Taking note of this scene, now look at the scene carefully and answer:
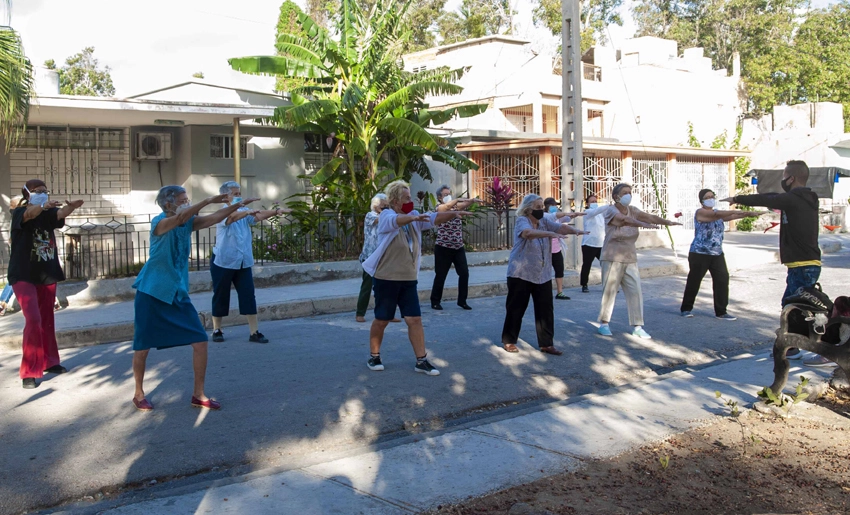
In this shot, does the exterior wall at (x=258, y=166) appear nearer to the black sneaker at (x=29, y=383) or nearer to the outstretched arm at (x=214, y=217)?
the black sneaker at (x=29, y=383)

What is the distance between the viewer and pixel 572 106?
16.7 metres

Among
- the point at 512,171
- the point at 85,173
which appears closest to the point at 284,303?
the point at 85,173

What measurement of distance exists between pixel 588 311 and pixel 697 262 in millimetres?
1731

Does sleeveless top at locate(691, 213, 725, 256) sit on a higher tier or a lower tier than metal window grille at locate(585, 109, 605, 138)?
lower

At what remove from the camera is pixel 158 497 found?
458cm

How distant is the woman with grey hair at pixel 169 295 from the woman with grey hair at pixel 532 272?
137 inches

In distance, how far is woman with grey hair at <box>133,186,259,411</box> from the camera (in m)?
6.09

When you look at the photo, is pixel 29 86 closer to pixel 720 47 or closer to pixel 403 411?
pixel 403 411

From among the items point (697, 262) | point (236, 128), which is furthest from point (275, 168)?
point (697, 262)

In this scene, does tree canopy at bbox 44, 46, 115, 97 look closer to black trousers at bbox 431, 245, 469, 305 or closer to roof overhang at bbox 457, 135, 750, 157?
roof overhang at bbox 457, 135, 750, 157

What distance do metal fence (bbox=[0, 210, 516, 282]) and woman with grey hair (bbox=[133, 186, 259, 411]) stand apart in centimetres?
579

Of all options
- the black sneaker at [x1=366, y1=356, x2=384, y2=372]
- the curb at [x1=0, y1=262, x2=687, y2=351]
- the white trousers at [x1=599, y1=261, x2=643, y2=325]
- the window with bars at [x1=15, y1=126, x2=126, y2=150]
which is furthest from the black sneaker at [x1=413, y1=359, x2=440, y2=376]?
the window with bars at [x1=15, y1=126, x2=126, y2=150]

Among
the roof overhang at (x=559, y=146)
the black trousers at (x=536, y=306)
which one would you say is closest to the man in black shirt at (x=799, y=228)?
the black trousers at (x=536, y=306)

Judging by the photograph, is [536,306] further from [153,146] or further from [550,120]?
[550,120]
